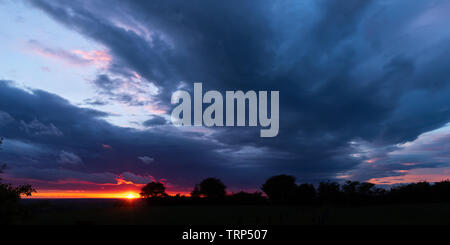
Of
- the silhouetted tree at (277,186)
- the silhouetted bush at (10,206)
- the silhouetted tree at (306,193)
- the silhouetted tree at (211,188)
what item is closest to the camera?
the silhouetted bush at (10,206)

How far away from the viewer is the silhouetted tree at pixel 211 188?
465 feet

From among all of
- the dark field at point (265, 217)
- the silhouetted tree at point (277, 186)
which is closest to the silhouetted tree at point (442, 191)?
the dark field at point (265, 217)

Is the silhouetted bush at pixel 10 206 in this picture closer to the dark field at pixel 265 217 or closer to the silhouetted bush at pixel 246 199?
the dark field at pixel 265 217

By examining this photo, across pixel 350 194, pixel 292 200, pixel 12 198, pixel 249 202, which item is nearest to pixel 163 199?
pixel 249 202

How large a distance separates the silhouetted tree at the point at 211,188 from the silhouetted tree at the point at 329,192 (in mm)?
→ 49387

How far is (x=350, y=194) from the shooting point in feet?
356

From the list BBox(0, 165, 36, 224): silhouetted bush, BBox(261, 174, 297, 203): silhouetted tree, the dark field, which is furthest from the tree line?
BBox(0, 165, 36, 224): silhouetted bush

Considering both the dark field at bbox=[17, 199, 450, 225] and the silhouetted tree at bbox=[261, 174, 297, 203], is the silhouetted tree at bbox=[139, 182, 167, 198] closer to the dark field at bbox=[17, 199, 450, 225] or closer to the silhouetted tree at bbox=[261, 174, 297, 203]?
the dark field at bbox=[17, 199, 450, 225]
